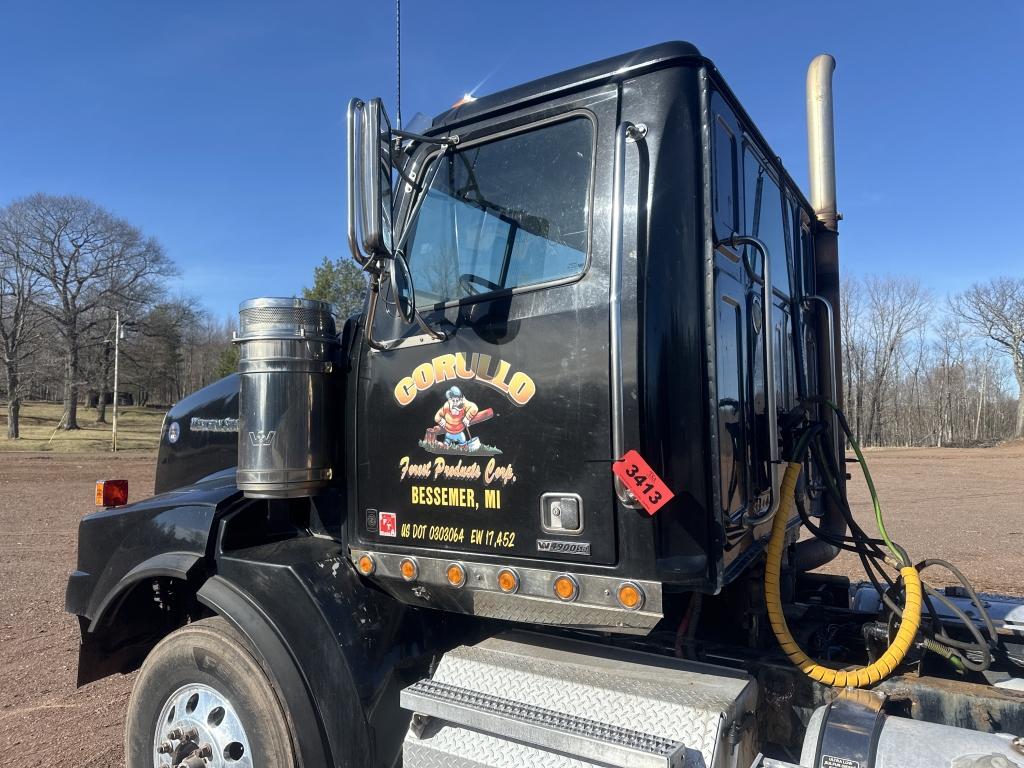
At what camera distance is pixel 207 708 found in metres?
A: 2.84

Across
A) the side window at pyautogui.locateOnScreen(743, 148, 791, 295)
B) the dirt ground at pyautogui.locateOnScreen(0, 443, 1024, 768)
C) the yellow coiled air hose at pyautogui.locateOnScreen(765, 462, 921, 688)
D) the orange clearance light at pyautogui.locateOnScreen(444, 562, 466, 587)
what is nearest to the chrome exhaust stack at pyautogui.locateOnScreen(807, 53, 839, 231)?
the side window at pyautogui.locateOnScreen(743, 148, 791, 295)

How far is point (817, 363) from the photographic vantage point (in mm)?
3967

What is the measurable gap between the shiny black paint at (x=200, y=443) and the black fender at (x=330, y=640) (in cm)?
95

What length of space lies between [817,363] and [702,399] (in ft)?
6.53

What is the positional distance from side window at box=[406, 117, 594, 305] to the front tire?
59.4 inches

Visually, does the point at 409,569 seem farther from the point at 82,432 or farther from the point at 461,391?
the point at 82,432

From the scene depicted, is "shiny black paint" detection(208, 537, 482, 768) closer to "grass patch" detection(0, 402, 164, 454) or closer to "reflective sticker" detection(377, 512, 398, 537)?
"reflective sticker" detection(377, 512, 398, 537)

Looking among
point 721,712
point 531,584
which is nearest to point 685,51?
point 531,584

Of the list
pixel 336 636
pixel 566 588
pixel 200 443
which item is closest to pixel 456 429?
pixel 566 588

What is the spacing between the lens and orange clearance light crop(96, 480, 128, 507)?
3637 mm

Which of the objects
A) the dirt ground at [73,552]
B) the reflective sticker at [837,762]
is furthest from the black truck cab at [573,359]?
the dirt ground at [73,552]

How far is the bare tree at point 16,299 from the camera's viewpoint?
126 ft

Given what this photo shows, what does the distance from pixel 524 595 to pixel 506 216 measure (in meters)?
Result: 1.27

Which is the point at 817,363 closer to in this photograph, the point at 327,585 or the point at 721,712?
the point at 721,712
